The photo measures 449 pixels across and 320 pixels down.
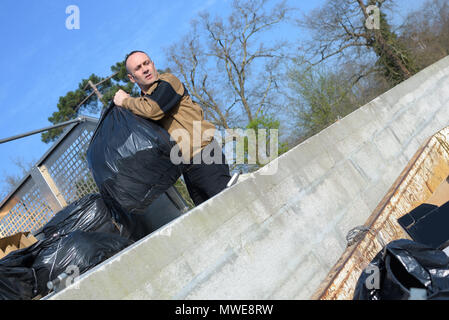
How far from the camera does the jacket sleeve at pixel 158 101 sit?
3.53m

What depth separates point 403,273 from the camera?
2.71 metres

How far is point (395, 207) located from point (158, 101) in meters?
2.30

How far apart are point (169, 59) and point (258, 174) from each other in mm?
25908

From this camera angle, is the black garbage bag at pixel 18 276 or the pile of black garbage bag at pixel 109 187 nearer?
the black garbage bag at pixel 18 276

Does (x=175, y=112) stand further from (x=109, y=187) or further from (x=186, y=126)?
(x=109, y=187)

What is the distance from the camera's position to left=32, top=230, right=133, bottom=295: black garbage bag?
12.1 feet

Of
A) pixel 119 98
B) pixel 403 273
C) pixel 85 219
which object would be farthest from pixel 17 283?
pixel 403 273

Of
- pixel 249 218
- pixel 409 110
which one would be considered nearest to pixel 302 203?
pixel 249 218

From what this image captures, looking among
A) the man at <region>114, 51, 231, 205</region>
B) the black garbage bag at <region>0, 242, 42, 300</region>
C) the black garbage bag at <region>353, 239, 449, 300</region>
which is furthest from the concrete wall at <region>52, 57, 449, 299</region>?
the black garbage bag at <region>0, 242, 42, 300</region>

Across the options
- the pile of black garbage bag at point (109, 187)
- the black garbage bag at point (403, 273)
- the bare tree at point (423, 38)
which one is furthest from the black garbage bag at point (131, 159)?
the bare tree at point (423, 38)

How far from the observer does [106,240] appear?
3.82 metres

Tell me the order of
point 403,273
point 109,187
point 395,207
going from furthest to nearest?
1. point 395,207
2. point 109,187
3. point 403,273

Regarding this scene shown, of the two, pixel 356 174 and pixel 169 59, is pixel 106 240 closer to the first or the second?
pixel 356 174

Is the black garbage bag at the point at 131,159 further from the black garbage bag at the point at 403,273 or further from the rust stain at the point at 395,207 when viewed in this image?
the black garbage bag at the point at 403,273
